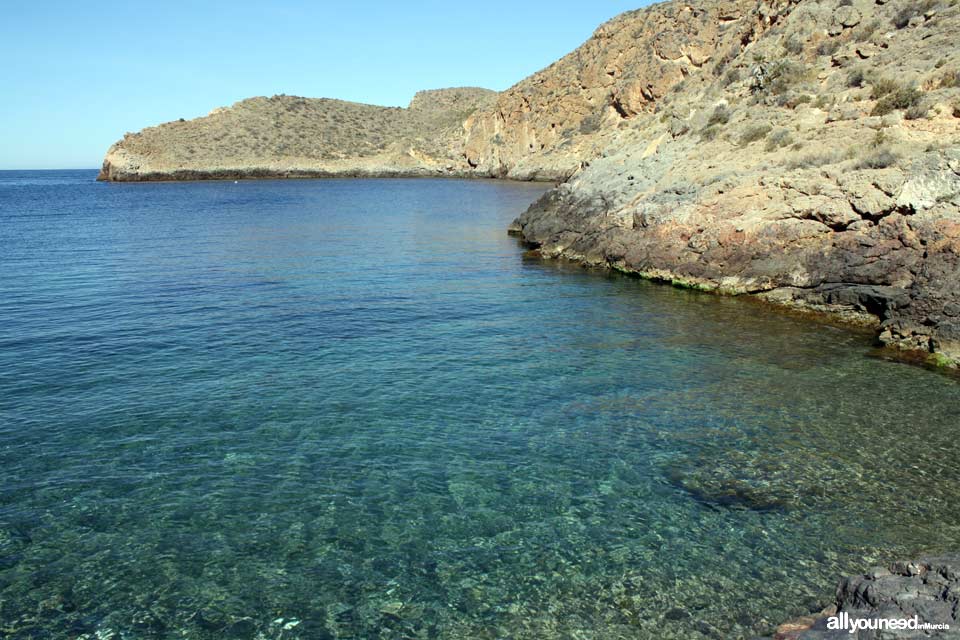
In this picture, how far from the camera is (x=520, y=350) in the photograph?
15734 millimetres

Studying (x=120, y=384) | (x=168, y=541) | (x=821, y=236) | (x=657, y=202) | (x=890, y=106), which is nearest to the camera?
(x=168, y=541)

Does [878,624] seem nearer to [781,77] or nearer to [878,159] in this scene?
[878,159]

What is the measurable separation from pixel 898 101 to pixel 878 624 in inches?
887

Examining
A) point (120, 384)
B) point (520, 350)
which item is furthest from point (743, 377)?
point (120, 384)

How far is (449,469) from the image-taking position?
9695 mm

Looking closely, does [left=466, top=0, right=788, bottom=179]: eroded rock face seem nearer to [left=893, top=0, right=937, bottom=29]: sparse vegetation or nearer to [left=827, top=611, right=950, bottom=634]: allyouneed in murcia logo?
[left=893, top=0, right=937, bottom=29]: sparse vegetation

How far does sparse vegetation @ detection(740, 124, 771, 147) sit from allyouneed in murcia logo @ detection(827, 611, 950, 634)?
23.2 meters

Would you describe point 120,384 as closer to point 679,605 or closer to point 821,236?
point 679,605

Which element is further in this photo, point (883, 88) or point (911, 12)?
point (911, 12)

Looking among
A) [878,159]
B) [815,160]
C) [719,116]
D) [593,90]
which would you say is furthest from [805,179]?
[593,90]

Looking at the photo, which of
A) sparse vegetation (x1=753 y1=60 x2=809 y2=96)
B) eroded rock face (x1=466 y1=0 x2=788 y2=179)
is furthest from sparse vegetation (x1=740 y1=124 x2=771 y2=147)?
eroded rock face (x1=466 y1=0 x2=788 y2=179)

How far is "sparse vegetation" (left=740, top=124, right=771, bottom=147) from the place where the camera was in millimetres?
25328

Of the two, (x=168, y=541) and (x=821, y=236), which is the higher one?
(x=821, y=236)

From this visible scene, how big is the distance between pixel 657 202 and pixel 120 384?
19.4 metres
